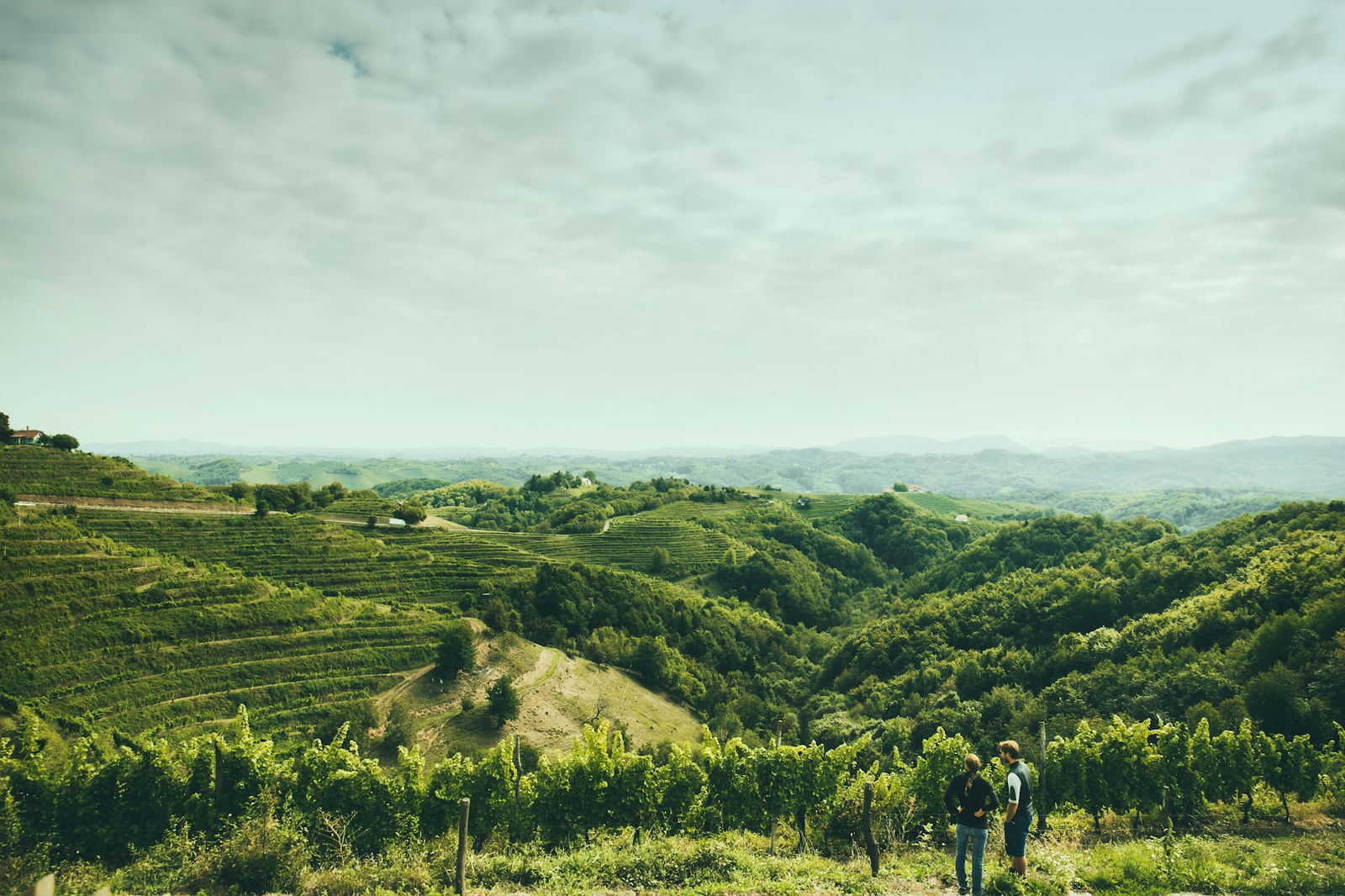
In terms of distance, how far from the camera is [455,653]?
5116cm

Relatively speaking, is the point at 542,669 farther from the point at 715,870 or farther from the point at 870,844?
the point at 870,844

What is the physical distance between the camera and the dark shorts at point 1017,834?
1473 centimetres

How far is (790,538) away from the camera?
142m

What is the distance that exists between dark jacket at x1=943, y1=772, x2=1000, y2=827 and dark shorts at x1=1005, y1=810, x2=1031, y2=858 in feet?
2.98

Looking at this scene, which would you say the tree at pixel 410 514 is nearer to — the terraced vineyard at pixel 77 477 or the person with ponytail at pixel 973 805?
the terraced vineyard at pixel 77 477

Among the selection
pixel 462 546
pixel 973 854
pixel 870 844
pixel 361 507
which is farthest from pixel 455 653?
pixel 361 507

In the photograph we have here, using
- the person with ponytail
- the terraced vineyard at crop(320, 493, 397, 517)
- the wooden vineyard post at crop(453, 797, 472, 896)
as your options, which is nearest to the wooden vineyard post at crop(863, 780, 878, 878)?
the person with ponytail

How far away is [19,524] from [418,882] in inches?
2338

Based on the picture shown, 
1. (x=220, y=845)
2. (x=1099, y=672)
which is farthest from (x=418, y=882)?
(x=1099, y=672)

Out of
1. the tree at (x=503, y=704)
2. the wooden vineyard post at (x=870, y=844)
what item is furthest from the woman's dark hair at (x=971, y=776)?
the tree at (x=503, y=704)

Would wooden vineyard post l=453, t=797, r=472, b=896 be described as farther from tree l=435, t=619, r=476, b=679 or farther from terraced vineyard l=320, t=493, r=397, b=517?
terraced vineyard l=320, t=493, r=397, b=517

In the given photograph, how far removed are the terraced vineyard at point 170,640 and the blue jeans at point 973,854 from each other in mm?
45236

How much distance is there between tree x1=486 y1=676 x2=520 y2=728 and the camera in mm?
47312

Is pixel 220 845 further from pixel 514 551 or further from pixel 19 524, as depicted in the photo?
pixel 514 551
